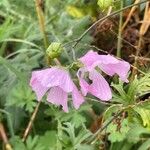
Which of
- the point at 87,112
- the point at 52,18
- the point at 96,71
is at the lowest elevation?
the point at 87,112

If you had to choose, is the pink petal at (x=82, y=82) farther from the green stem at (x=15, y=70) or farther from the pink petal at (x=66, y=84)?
the green stem at (x=15, y=70)

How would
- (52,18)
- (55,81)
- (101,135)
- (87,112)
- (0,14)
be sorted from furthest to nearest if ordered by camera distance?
(0,14) → (52,18) → (87,112) → (101,135) → (55,81)

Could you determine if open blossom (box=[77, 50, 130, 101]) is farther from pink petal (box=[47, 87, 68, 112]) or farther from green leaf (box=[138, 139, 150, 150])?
green leaf (box=[138, 139, 150, 150])

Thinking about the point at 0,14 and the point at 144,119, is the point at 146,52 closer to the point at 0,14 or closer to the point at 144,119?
the point at 0,14

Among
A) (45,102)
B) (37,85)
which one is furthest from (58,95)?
(45,102)

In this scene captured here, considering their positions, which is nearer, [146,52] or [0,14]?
[146,52]

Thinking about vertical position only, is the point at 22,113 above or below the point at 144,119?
below

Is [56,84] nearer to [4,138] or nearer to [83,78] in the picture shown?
[83,78]

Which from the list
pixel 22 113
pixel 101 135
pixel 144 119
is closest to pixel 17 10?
pixel 22 113
